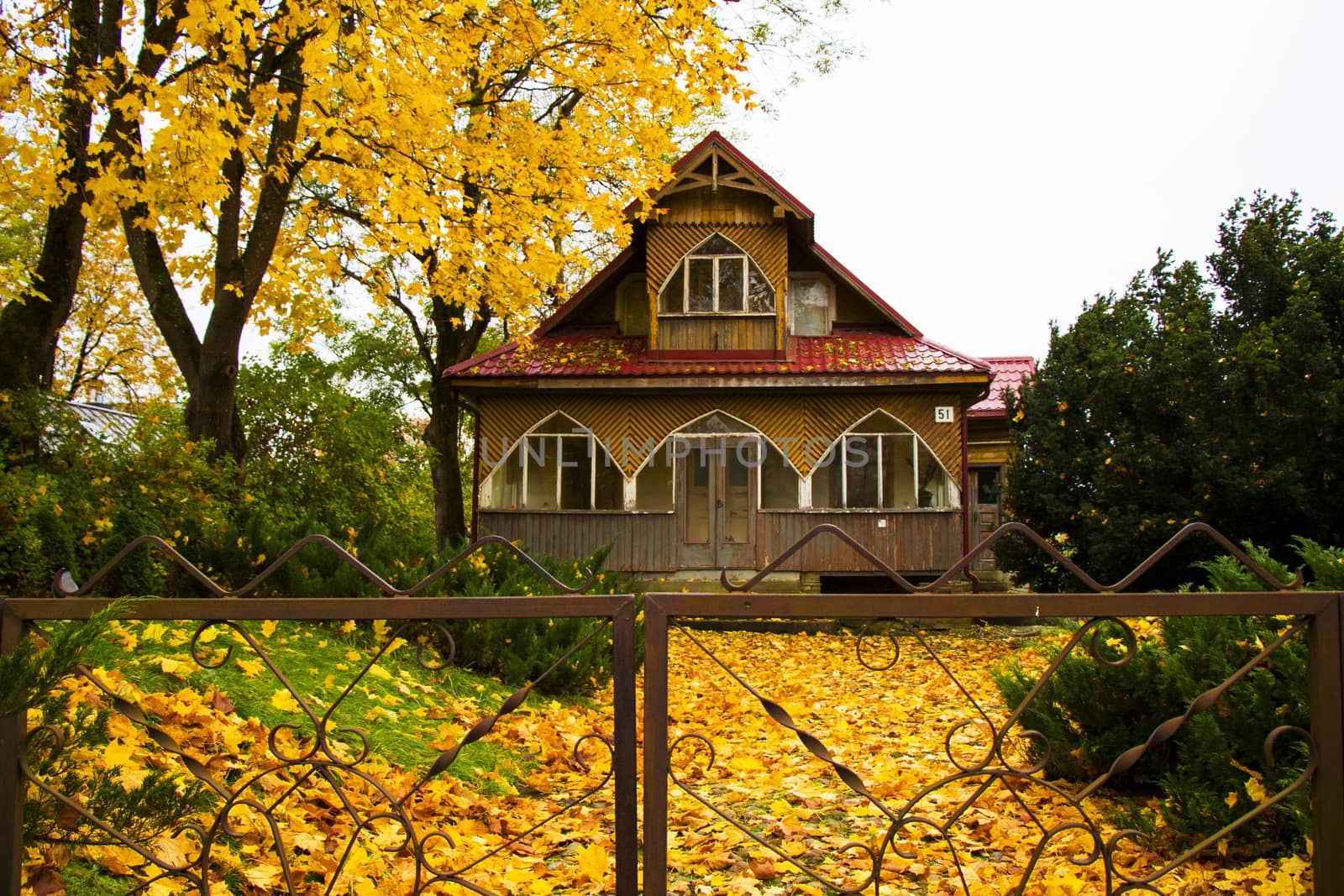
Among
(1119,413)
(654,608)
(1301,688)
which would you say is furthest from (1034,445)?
(654,608)

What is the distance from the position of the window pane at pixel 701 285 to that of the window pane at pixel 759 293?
2.10 feet

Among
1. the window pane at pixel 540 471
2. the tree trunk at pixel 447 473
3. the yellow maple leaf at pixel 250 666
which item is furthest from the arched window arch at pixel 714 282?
the yellow maple leaf at pixel 250 666

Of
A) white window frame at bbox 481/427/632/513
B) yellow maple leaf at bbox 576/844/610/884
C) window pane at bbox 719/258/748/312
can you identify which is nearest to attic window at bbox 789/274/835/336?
window pane at bbox 719/258/748/312

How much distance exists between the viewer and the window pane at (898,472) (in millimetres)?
16609

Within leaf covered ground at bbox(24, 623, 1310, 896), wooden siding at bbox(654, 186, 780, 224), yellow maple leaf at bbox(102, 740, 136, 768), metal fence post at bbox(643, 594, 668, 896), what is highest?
wooden siding at bbox(654, 186, 780, 224)

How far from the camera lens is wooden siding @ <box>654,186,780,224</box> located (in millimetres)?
16062

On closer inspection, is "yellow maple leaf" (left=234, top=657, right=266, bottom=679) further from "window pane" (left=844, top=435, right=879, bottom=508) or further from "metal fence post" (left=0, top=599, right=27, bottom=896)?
"window pane" (left=844, top=435, right=879, bottom=508)

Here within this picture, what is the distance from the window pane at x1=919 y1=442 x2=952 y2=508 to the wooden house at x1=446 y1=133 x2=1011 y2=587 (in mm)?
38

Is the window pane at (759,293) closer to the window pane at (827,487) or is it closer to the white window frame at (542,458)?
the window pane at (827,487)

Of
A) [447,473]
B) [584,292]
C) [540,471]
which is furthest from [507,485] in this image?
[447,473]

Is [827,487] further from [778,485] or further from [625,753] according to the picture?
[625,753]

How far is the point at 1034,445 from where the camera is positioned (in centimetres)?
1383

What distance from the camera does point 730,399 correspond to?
15.9m

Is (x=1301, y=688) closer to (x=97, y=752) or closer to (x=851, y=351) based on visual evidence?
(x=97, y=752)
